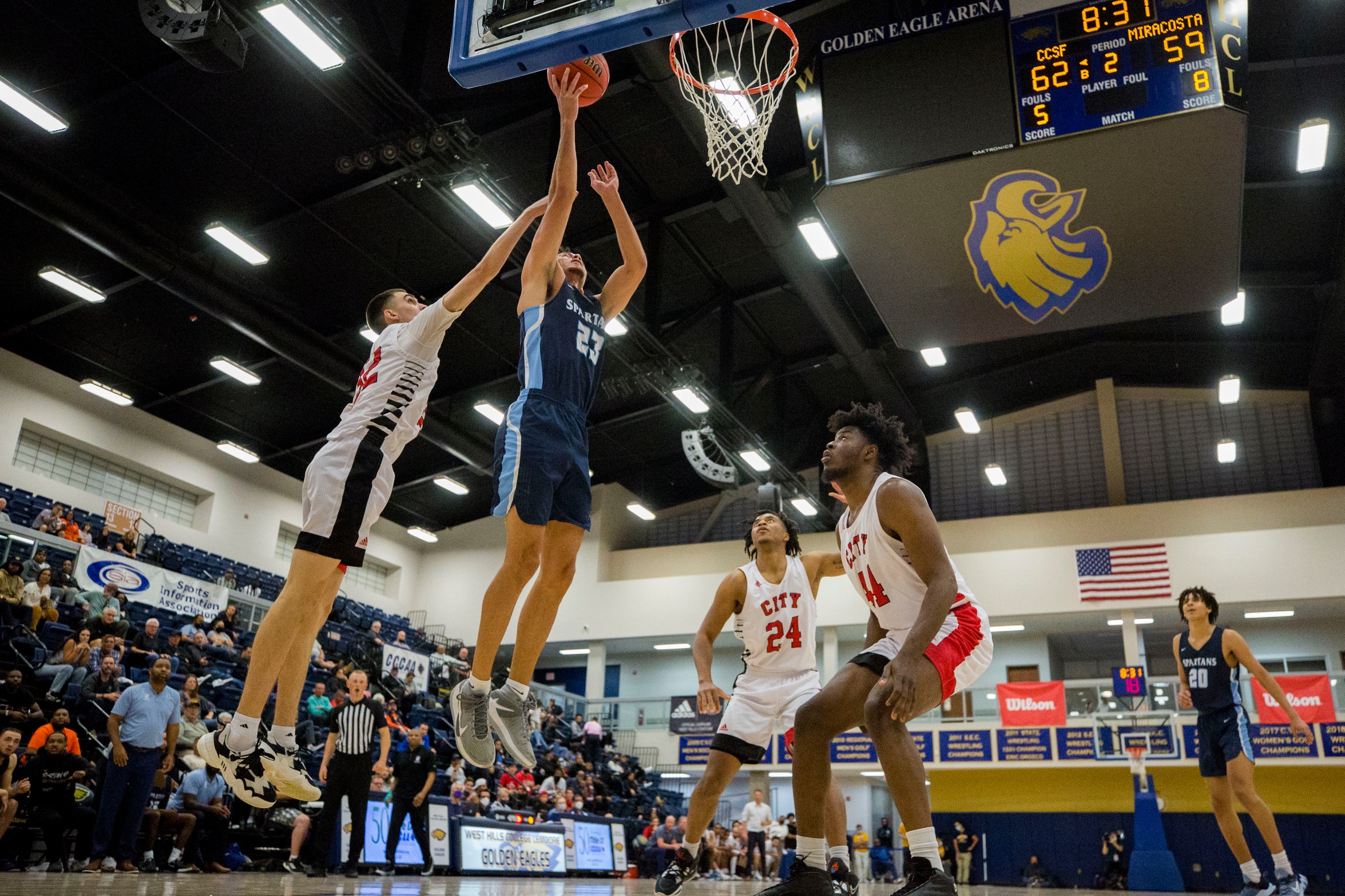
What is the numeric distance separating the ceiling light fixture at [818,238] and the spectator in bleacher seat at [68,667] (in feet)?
32.8

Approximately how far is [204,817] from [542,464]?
24.2ft

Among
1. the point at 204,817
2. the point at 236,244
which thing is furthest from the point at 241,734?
the point at 236,244

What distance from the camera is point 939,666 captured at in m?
→ 3.59

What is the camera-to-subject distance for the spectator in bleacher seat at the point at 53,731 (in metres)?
8.50

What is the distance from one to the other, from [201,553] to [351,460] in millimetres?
17786

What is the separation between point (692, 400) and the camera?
17.1 meters

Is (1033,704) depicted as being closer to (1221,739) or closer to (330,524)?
(1221,739)

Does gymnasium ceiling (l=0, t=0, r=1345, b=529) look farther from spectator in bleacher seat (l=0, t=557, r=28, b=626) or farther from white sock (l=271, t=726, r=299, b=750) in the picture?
white sock (l=271, t=726, r=299, b=750)

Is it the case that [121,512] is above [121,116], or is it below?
below

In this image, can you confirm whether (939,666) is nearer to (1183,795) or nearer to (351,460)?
(351,460)

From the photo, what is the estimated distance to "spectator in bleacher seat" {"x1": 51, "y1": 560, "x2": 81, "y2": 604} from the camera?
12.1 m

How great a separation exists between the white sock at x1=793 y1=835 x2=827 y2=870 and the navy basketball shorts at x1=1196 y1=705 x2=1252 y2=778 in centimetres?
385

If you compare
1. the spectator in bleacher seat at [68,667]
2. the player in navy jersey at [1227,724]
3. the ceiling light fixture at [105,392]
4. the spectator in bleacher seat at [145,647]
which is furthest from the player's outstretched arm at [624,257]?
the ceiling light fixture at [105,392]

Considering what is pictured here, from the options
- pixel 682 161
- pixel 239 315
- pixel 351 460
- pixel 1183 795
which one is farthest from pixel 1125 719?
pixel 351 460
